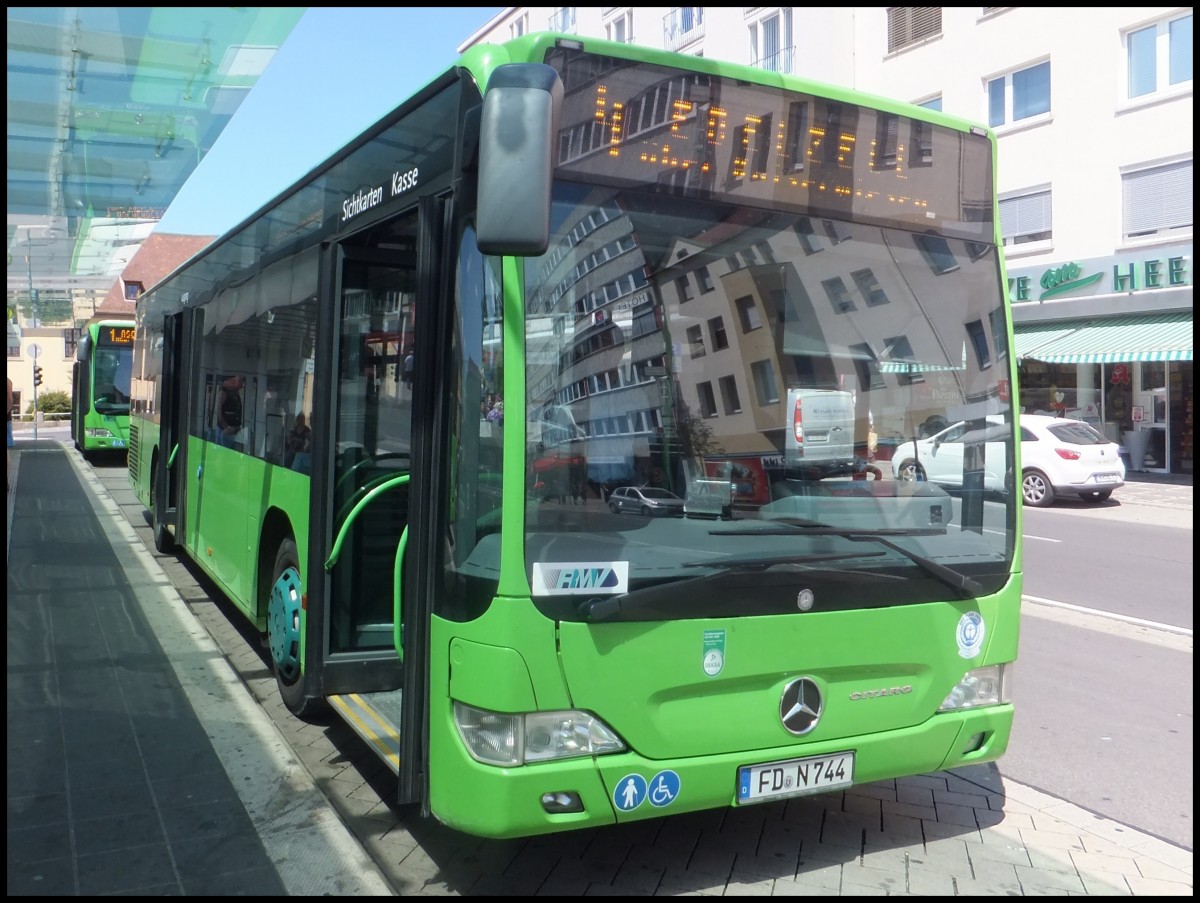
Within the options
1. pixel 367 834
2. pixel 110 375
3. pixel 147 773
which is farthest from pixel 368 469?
pixel 110 375

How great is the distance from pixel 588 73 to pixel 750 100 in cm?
65

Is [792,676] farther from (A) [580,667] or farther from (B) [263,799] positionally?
(B) [263,799]

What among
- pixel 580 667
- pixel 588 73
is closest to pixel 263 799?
pixel 580 667

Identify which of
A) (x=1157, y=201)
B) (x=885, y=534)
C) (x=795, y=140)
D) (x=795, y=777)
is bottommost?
(x=795, y=777)

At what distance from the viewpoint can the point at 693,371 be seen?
3781 millimetres

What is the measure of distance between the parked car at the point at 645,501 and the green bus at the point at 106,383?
24491 mm

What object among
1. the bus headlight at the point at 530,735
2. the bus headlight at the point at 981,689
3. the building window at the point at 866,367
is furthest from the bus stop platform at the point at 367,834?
the building window at the point at 866,367

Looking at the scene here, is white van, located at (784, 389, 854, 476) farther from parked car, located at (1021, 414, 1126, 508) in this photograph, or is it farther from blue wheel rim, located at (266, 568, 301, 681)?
parked car, located at (1021, 414, 1126, 508)

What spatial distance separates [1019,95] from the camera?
88.7ft

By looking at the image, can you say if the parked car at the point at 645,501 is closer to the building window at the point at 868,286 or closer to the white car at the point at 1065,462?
the building window at the point at 868,286

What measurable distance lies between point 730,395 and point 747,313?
32 centimetres

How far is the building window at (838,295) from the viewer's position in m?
4.09

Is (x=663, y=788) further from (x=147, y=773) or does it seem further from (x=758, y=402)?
(x=147, y=773)

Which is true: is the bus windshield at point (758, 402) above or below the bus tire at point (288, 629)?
above
